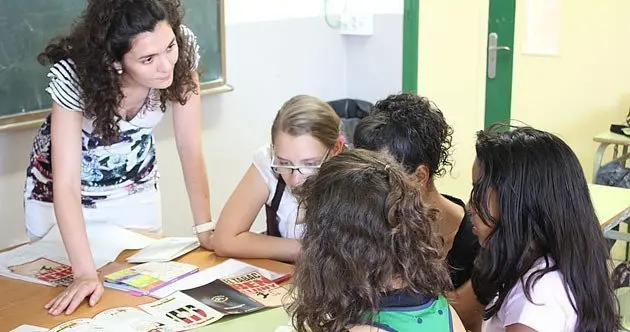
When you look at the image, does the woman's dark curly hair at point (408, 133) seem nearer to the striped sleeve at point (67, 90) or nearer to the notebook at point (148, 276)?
the notebook at point (148, 276)

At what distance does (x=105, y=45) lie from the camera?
1.87 m

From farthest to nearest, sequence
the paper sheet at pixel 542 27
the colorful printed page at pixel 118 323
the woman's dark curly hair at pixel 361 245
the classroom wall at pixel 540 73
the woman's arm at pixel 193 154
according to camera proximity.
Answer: the paper sheet at pixel 542 27 < the classroom wall at pixel 540 73 < the woman's arm at pixel 193 154 < the colorful printed page at pixel 118 323 < the woman's dark curly hair at pixel 361 245

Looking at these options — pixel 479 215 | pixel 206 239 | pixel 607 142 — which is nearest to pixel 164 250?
pixel 206 239

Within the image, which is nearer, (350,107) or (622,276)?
(622,276)

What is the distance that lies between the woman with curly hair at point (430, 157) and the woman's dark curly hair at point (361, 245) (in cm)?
50

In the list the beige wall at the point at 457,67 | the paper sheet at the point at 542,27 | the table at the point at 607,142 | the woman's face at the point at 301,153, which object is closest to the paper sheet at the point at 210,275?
the woman's face at the point at 301,153

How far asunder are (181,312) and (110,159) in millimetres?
565

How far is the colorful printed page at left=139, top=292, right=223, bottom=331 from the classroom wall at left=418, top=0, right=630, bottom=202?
279cm

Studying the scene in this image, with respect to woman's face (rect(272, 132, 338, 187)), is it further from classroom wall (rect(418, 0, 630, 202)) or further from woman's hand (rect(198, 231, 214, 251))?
classroom wall (rect(418, 0, 630, 202))

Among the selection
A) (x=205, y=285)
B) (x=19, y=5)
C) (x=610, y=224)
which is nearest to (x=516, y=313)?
(x=205, y=285)

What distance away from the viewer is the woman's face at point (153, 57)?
72.8 inches

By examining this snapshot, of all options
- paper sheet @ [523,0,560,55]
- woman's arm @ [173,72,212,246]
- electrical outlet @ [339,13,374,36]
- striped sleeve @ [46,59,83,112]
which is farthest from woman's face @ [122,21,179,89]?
paper sheet @ [523,0,560,55]

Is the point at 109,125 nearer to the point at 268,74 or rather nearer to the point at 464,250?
the point at 464,250

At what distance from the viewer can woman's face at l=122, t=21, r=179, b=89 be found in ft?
6.07
